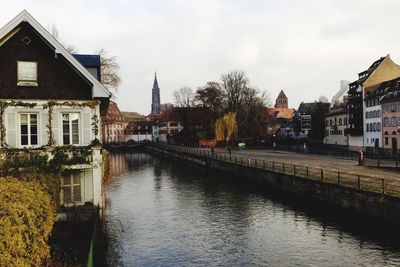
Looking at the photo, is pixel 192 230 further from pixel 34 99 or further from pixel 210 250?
pixel 34 99

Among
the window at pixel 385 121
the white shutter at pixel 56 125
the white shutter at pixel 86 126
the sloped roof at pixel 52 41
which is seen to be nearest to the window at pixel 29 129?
the white shutter at pixel 56 125

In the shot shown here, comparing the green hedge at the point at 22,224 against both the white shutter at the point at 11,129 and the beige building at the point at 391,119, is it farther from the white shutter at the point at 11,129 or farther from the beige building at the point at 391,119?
the beige building at the point at 391,119

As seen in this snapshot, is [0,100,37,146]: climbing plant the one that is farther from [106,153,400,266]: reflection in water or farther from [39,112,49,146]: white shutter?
[106,153,400,266]: reflection in water

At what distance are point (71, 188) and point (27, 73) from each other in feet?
20.8

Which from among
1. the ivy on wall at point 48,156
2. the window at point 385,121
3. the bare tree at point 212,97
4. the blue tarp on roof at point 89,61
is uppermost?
the bare tree at point 212,97

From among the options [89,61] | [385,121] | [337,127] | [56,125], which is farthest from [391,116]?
[56,125]

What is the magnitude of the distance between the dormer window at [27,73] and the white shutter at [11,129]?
5.37ft

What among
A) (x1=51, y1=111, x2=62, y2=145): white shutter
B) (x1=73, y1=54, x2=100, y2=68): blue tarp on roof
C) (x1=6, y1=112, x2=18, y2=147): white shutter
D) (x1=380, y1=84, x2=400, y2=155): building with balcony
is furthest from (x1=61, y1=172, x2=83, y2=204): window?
(x1=380, y1=84, x2=400, y2=155): building with balcony

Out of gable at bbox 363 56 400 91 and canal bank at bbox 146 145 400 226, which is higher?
gable at bbox 363 56 400 91

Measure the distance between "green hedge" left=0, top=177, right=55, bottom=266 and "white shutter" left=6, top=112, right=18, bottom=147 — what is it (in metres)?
6.31

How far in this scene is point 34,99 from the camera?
64.6ft

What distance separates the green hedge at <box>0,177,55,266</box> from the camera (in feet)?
28.4

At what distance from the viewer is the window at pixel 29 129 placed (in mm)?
19750

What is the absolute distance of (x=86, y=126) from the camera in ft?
67.2
